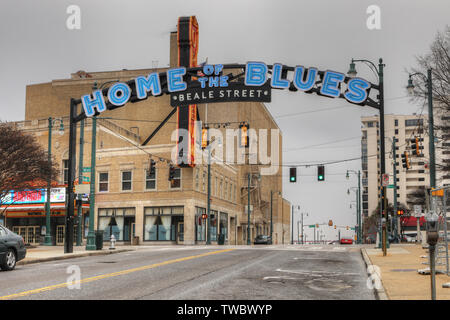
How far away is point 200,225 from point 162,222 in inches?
168

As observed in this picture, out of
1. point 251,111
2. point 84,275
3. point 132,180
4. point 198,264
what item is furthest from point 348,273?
point 251,111

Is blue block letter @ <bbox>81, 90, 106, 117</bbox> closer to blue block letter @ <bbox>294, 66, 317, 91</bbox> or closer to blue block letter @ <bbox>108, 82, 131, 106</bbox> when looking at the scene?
blue block letter @ <bbox>108, 82, 131, 106</bbox>

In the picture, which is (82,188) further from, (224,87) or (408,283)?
(408,283)

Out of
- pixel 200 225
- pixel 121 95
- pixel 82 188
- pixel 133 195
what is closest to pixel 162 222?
pixel 133 195

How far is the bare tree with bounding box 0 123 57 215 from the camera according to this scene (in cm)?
3466

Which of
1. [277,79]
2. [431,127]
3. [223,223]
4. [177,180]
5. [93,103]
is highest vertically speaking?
[277,79]

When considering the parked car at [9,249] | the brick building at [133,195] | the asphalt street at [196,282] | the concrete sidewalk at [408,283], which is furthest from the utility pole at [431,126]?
the brick building at [133,195]

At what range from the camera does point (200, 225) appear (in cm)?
5691

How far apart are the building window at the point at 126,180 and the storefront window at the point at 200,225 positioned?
723 centimetres

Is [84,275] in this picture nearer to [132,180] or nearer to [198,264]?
[198,264]

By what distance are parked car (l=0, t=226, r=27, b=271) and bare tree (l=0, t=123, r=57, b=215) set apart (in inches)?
646

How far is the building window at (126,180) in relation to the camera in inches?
2203

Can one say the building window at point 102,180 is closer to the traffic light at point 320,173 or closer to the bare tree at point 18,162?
the bare tree at point 18,162
